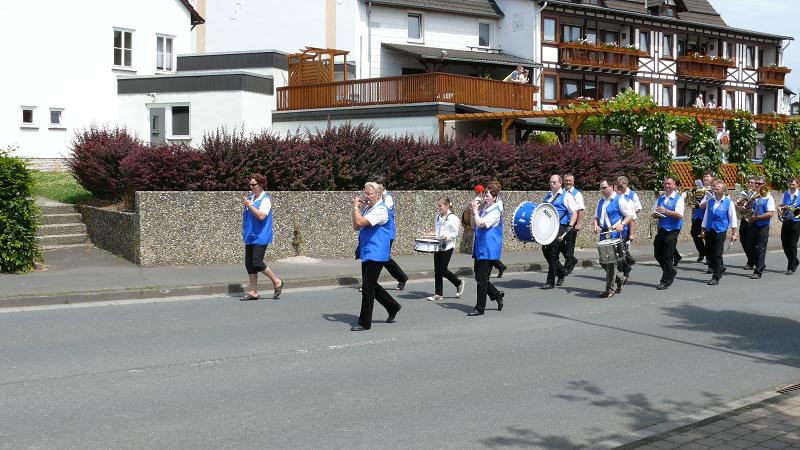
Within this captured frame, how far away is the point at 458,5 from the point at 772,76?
26.0m

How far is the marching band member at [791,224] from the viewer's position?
1798 centimetres

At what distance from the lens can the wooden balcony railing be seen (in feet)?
96.7

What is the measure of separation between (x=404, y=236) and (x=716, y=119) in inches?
514

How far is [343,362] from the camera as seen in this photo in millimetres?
8828

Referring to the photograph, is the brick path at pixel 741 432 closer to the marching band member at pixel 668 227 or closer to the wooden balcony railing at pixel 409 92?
the marching band member at pixel 668 227

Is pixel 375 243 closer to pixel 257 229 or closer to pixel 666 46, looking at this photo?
pixel 257 229

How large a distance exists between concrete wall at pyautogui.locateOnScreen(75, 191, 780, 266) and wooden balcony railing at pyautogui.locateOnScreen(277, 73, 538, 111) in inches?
380

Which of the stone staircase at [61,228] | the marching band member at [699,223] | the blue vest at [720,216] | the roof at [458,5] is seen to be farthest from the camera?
the roof at [458,5]

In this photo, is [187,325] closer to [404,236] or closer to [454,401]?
[454,401]

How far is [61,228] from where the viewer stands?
57.6ft

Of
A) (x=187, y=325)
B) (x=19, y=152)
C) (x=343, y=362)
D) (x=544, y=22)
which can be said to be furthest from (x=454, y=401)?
(x=544, y=22)

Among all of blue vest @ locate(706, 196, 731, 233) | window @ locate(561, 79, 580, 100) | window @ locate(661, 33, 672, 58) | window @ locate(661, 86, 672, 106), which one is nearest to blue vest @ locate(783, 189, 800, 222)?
blue vest @ locate(706, 196, 731, 233)

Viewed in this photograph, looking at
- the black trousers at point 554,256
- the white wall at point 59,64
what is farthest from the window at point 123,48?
the black trousers at point 554,256

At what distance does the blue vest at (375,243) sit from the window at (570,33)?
37210 millimetres
